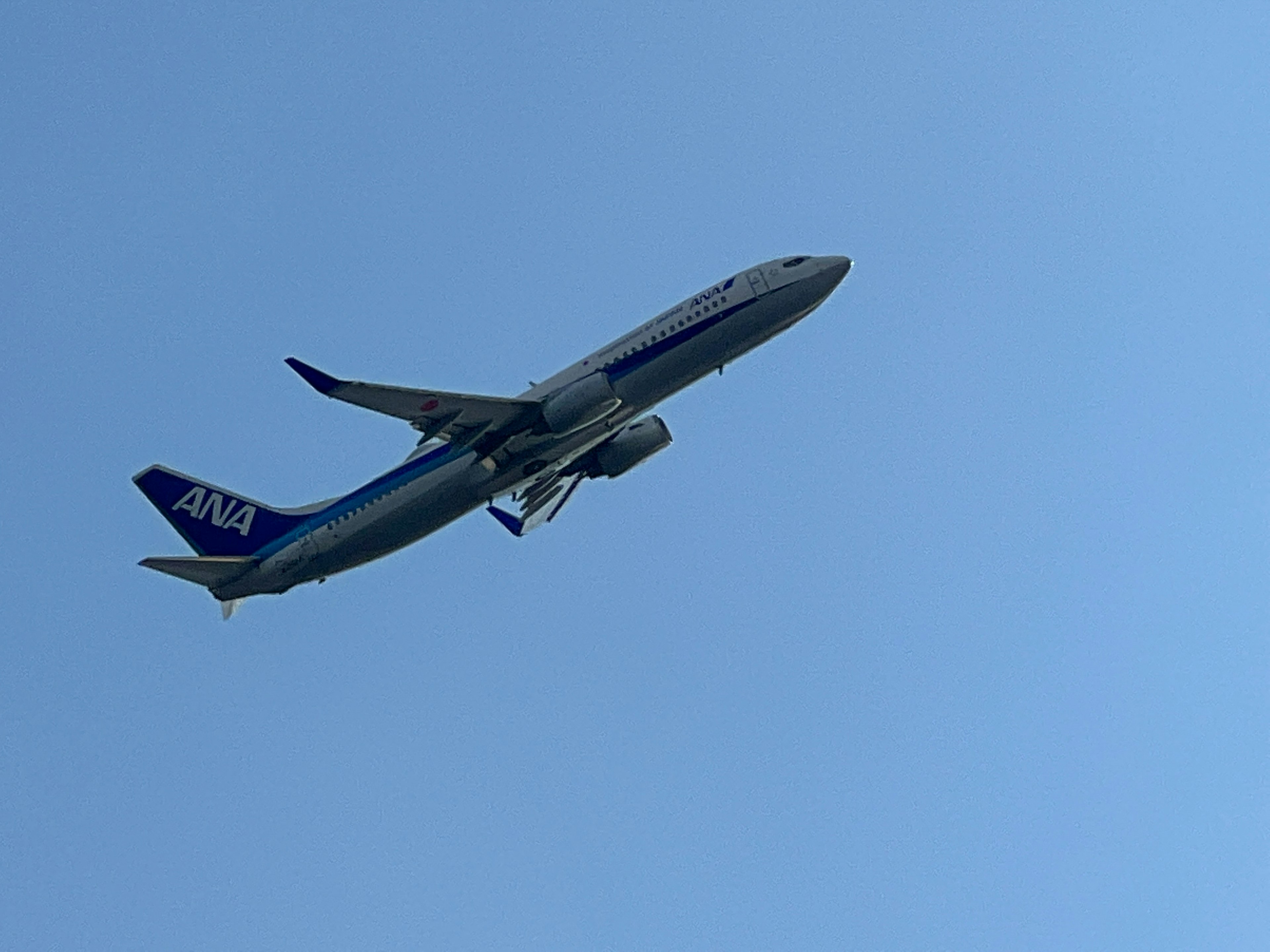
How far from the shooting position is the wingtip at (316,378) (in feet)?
162

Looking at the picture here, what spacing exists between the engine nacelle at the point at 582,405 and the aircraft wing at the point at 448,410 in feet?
2.65

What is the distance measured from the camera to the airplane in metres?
54.1

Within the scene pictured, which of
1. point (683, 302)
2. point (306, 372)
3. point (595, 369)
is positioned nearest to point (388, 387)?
point (306, 372)

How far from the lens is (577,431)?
5447 cm

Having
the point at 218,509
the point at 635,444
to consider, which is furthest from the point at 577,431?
the point at 218,509

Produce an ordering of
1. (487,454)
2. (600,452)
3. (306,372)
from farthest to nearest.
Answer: (600,452) < (487,454) < (306,372)

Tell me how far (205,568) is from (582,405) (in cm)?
1575

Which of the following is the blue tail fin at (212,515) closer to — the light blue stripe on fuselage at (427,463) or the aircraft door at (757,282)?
the light blue stripe on fuselage at (427,463)

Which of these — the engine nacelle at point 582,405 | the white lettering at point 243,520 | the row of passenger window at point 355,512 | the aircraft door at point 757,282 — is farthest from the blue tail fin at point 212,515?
the aircraft door at point 757,282

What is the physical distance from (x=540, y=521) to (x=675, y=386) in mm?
12427

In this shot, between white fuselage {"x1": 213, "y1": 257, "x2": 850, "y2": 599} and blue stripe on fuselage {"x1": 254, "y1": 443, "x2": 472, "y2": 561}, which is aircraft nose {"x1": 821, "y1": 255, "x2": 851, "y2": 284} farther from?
blue stripe on fuselage {"x1": 254, "y1": 443, "x2": 472, "y2": 561}

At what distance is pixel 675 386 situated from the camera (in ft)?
182

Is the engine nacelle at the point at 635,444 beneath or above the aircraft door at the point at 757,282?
beneath

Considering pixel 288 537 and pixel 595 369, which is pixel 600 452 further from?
pixel 288 537
